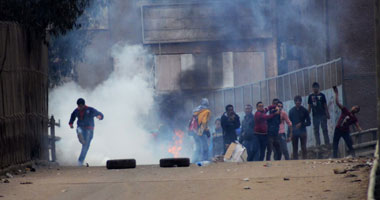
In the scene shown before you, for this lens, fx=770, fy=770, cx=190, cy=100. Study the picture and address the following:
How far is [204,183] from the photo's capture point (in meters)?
11.1

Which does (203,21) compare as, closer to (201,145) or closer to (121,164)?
(201,145)

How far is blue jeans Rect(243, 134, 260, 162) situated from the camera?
1816 centimetres

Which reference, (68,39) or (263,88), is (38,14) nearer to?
(68,39)

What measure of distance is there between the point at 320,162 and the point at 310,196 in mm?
4476

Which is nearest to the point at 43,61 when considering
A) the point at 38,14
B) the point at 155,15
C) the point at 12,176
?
the point at 38,14

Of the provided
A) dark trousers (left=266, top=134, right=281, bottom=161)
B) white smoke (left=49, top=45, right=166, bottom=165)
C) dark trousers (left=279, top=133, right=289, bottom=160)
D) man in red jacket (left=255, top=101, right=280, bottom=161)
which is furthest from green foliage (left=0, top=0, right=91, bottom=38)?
white smoke (left=49, top=45, right=166, bottom=165)

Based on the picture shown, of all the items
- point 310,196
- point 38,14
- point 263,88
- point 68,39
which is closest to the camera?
point 310,196

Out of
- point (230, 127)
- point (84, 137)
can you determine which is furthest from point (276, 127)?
point (84, 137)

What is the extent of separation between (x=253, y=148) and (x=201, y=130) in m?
2.41

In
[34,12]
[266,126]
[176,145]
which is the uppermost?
[34,12]

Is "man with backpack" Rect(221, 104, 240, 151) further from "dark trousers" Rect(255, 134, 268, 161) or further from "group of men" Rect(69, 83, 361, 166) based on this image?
"dark trousers" Rect(255, 134, 268, 161)

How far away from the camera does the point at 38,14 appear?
1692 centimetres

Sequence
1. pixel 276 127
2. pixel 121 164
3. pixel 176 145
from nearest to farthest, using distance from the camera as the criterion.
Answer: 1. pixel 121 164
2. pixel 276 127
3. pixel 176 145

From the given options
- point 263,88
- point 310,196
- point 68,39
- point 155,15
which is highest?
point 155,15
